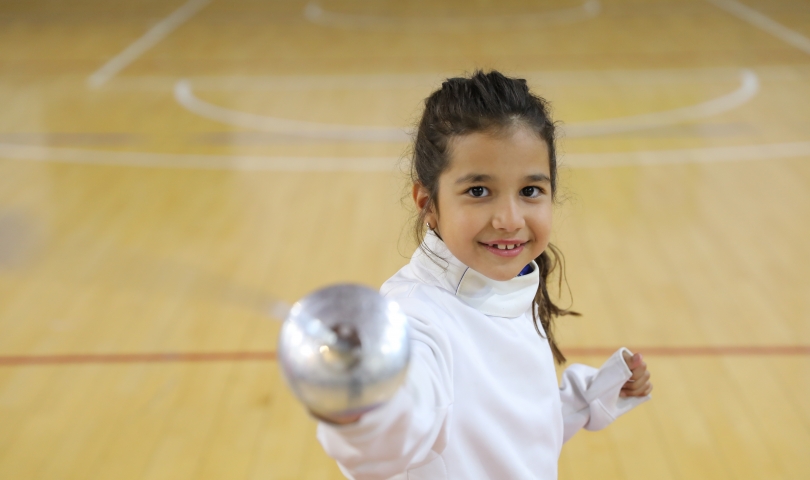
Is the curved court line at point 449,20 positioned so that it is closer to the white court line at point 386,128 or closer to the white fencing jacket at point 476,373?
the white court line at point 386,128

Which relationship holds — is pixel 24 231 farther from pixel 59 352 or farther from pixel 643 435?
pixel 643 435

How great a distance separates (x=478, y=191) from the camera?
101cm

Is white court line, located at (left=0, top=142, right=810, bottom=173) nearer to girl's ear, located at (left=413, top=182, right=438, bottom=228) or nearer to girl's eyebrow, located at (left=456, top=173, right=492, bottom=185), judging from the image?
girl's ear, located at (left=413, top=182, right=438, bottom=228)

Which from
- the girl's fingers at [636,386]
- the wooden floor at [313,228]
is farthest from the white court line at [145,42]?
the girl's fingers at [636,386]

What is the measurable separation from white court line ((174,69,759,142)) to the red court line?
6.09ft

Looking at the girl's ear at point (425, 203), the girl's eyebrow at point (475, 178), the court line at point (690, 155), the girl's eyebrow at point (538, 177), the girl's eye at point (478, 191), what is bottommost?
the court line at point (690, 155)

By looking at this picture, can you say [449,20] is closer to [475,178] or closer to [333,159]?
[333,159]

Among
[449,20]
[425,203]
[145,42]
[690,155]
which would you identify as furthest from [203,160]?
[449,20]

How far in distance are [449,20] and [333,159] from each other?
3.45 m

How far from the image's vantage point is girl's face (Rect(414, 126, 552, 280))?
996 millimetres

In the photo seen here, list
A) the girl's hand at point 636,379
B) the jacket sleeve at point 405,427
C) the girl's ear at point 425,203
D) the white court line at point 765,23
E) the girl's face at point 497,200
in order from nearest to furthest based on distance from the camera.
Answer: the jacket sleeve at point 405,427 < the girl's face at point 497,200 < the girl's ear at point 425,203 < the girl's hand at point 636,379 < the white court line at point 765,23

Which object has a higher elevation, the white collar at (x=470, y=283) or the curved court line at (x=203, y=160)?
the white collar at (x=470, y=283)

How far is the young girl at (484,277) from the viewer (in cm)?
98

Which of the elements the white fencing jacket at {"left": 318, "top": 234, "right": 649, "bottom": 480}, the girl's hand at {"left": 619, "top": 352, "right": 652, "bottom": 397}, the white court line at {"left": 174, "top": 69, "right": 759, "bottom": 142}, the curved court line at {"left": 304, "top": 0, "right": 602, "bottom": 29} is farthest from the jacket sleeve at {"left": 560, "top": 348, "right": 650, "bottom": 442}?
the curved court line at {"left": 304, "top": 0, "right": 602, "bottom": 29}
